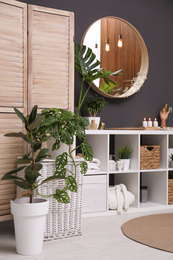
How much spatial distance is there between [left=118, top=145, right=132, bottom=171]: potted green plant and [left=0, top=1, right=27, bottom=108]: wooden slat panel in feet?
4.79

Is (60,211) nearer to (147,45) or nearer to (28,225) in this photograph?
(28,225)

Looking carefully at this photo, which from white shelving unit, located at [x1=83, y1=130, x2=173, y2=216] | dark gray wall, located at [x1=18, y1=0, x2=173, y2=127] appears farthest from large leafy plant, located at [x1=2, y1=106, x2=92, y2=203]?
dark gray wall, located at [x1=18, y1=0, x2=173, y2=127]

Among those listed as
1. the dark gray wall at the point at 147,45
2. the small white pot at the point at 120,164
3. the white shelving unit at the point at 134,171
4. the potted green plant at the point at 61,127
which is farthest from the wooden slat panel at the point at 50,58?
the small white pot at the point at 120,164

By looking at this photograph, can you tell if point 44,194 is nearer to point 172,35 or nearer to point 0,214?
point 0,214

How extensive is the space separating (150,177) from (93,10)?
2024 millimetres

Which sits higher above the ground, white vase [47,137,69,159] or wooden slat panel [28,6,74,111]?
wooden slat panel [28,6,74,111]

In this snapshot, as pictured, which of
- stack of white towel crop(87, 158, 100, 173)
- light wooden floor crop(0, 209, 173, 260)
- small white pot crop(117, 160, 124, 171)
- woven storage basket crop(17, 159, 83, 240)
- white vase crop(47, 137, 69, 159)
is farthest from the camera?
small white pot crop(117, 160, 124, 171)

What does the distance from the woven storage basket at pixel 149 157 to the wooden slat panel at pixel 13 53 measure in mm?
1619

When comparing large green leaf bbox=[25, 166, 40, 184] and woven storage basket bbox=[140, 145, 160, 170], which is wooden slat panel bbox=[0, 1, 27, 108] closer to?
large green leaf bbox=[25, 166, 40, 184]

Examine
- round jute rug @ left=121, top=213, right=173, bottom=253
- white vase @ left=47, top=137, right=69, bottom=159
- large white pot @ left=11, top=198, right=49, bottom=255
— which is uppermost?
white vase @ left=47, top=137, right=69, bottom=159

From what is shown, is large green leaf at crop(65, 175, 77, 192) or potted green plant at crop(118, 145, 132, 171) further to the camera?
potted green plant at crop(118, 145, 132, 171)

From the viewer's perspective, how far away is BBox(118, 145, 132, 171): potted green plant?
432 centimetres

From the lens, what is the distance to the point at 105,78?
4.27 meters

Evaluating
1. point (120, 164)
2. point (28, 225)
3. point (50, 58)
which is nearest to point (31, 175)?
point (28, 225)
